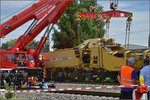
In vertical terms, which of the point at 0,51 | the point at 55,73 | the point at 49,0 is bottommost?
the point at 55,73

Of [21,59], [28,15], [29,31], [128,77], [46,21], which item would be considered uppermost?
[28,15]

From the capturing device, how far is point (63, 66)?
32500mm

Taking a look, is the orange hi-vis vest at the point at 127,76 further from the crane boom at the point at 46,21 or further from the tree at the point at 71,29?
the tree at the point at 71,29

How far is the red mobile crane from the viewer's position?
82.4 ft

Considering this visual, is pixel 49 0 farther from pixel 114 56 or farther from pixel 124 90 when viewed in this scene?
pixel 124 90

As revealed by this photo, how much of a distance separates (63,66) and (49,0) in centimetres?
691

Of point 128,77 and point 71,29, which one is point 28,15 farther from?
point 71,29

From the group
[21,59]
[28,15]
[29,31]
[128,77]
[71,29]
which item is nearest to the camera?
[128,77]

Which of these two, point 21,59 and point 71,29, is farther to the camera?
point 71,29

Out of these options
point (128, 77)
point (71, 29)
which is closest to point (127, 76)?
point (128, 77)

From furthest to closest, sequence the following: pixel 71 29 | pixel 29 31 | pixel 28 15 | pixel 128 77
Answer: pixel 71 29, pixel 29 31, pixel 28 15, pixel 128 77

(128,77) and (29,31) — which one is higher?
(29,31)

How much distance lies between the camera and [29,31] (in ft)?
91.2

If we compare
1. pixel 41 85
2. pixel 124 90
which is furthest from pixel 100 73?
pixel 124 90
